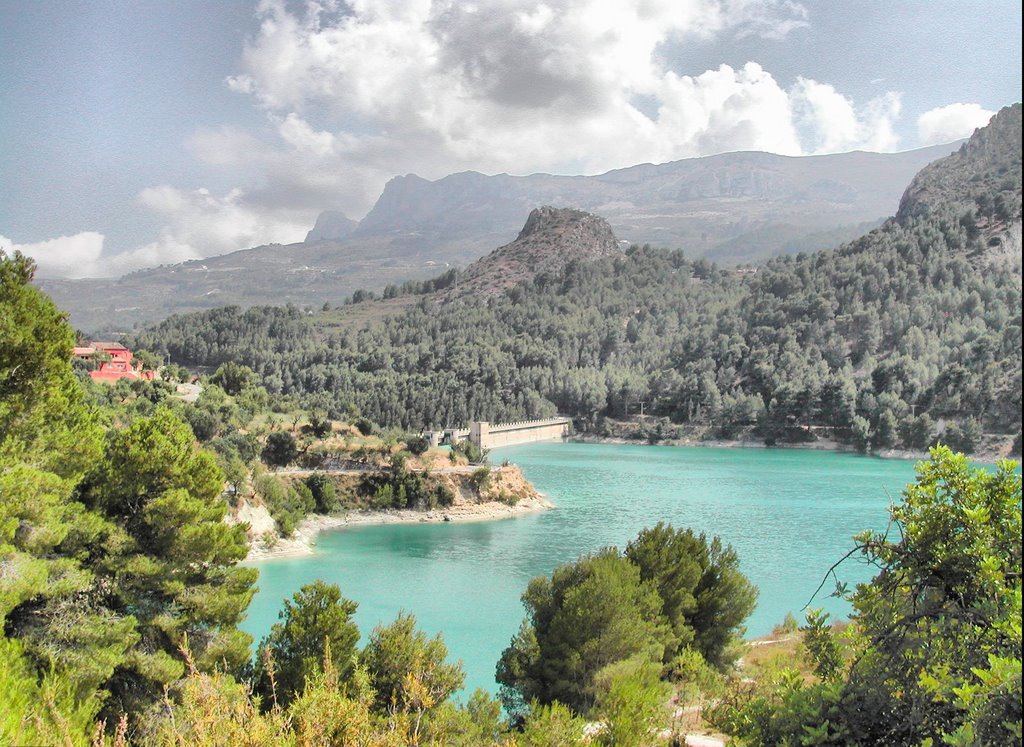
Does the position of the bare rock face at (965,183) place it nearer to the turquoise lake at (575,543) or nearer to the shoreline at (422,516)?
the turquoise lake at (575,543)

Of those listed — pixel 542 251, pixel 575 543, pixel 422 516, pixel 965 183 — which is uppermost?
pixel 542 251

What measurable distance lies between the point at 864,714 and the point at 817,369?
79.3 metres

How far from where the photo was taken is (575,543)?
1157 inches

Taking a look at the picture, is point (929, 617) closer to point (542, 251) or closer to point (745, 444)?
point (745, 444)

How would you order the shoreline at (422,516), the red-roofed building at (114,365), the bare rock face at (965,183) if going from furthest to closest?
the bare rock face at (965,183) → the red-roofed building at (114,365) → the shoreline at (422,516)

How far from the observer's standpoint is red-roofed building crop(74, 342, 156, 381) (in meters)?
42.9

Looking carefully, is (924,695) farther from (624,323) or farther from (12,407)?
(624,323)

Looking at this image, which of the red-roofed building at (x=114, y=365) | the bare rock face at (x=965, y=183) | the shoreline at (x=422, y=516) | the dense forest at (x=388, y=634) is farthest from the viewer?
the bare rock face at (x=965, y=183)

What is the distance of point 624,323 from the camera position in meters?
118

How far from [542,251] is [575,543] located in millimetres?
127034

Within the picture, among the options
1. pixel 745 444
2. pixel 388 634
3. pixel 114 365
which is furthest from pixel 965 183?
pixel 388 634

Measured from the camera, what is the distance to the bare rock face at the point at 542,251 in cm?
14238

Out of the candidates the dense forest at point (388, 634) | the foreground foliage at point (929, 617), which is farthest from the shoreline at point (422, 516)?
the foreground foliage at point (929, 617)

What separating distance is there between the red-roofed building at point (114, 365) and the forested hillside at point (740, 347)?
13.7 metres
